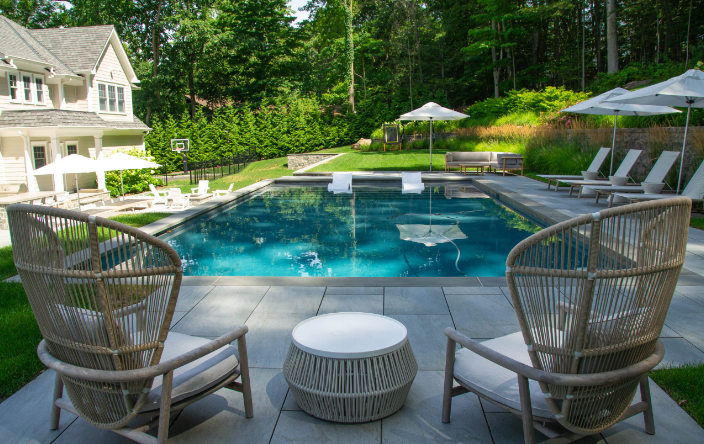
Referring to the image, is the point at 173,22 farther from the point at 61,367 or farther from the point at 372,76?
the point at 61,367

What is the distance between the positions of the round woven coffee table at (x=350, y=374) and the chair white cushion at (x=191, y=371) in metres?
0.33

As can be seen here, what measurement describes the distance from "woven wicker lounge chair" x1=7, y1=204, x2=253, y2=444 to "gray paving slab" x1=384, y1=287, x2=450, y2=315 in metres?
2.34

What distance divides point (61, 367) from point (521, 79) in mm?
32623

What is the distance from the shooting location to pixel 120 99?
71.4ft

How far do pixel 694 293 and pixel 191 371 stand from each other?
14.8ft

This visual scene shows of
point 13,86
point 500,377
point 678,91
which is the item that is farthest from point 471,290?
point 13,86

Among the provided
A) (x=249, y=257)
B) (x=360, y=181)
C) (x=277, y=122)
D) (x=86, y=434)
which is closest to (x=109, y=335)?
(x=86, y=434)

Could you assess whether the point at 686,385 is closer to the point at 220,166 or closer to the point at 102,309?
the point at 102,309

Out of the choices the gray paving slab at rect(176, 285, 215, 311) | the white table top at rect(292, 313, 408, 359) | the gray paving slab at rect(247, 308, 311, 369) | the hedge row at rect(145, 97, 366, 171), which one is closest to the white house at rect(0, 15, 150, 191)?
the hedge row at rect(145, 97, 366, 171)

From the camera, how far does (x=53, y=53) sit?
19516 millimetres

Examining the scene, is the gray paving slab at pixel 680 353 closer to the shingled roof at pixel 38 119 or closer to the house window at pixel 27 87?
the shingled roof at pixel 38 119

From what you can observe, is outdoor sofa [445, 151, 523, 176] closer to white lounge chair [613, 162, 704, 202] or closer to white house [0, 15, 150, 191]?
white lounge chair [613, 162, 704, 202]

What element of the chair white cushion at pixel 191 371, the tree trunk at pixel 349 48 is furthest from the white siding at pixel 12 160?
the tree trunk at pixel 349 48

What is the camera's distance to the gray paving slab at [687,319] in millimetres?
3470
